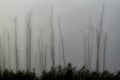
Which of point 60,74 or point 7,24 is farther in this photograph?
point 7,24

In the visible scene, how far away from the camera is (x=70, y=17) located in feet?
8.68

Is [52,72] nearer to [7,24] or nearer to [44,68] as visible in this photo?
[44,68]

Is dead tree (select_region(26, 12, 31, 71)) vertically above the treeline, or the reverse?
dead tree (select_region(26, 12, 31, 71))

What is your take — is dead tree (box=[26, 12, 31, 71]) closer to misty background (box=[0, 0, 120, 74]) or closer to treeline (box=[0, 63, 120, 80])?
misty background (box=[0, 0, 120, 74])

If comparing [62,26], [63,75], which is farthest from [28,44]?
[63,75]

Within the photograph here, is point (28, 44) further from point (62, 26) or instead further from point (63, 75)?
point (63, 75)

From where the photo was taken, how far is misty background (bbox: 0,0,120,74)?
103 inches

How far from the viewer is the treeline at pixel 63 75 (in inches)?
98.1

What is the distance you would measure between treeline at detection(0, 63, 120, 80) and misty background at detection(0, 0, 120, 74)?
0.41 feet

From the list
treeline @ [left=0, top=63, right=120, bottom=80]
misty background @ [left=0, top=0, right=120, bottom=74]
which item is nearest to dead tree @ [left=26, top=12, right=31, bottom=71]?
misty background @ [left=0, top=0, right=120, bottom=74]

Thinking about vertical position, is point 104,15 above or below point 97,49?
above

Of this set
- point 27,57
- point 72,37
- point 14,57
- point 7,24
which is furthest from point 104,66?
point 7,24

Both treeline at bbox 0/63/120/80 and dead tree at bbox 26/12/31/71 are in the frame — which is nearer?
treeline at bbox 0/63/120/80

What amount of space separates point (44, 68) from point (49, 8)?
774 mm
